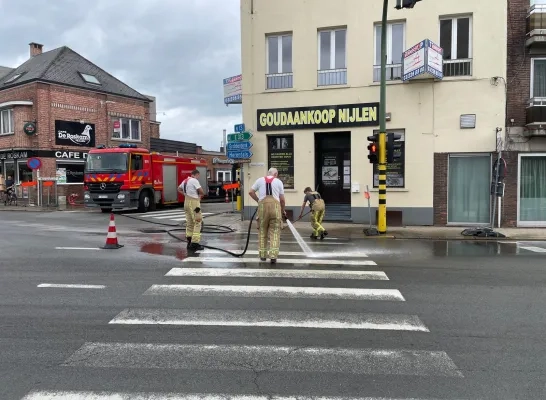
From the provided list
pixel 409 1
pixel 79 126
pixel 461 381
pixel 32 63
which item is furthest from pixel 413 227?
pixel 32 63

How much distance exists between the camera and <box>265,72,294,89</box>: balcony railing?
16.2m

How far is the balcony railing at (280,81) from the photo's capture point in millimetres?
16250

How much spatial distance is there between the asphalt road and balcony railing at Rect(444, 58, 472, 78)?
807cm

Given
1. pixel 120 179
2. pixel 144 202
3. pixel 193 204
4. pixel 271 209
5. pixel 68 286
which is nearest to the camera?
pixel 68 286

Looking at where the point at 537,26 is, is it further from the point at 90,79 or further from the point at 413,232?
the point at 90,79

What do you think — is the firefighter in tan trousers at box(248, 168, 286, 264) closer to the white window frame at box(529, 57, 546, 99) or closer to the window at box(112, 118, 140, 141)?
the white window frame at box(529, 57, 546, 99)

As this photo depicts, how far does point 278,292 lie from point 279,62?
1208cm

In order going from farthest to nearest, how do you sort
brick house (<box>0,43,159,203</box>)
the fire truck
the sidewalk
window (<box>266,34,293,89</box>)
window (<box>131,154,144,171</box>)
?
brick house (<box>0,43,159,203</box>) → window (<box>131,154,144,171</box>) → the fire truck → window (<box>266,34,293,89</box>) → the sidewalk

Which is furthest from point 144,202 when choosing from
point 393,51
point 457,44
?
point 457,44

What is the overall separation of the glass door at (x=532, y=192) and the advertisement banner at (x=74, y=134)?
2393cm

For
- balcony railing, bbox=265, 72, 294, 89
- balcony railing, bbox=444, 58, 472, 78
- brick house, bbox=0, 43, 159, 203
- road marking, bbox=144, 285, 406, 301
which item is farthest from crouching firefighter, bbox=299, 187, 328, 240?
brick house, bbox=0, 43, 159, 203

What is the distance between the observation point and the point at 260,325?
191 inches

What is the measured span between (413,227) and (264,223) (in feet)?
26.5

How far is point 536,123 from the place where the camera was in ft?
45.4
